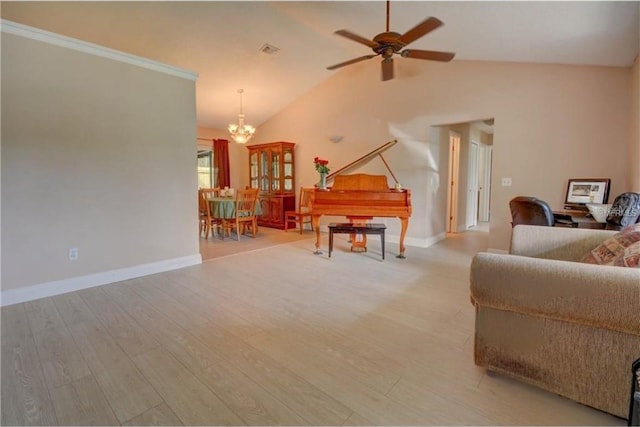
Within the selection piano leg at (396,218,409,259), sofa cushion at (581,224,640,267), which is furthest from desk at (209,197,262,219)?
sofa cushion at (581,224,640,267)

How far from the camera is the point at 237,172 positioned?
823 cm

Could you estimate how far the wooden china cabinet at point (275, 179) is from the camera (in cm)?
711

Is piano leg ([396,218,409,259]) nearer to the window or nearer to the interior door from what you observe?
the interior door

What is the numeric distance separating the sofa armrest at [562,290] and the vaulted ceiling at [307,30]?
8.26 ft

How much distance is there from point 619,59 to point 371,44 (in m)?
2.85

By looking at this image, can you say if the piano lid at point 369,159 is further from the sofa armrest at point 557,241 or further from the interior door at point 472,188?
the sofa armrest at point 557,241

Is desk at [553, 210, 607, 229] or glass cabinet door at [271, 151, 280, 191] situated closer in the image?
desk at [553, 210, 607, 229]

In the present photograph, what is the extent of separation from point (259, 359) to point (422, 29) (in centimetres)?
268

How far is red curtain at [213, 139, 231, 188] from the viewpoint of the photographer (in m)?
7.68

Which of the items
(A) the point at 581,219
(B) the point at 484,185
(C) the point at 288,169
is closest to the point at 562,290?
(A) the point at 581,219

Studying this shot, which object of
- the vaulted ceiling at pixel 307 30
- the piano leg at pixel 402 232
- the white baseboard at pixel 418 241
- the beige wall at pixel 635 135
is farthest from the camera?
the white baseboard at pixel 418 241

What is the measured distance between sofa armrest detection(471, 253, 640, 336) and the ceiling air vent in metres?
4.67

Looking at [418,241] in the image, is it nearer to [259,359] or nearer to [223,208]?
[223,208]

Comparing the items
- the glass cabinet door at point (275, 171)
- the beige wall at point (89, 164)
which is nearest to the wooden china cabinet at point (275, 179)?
the glass cabinet door at point (275, 171)
